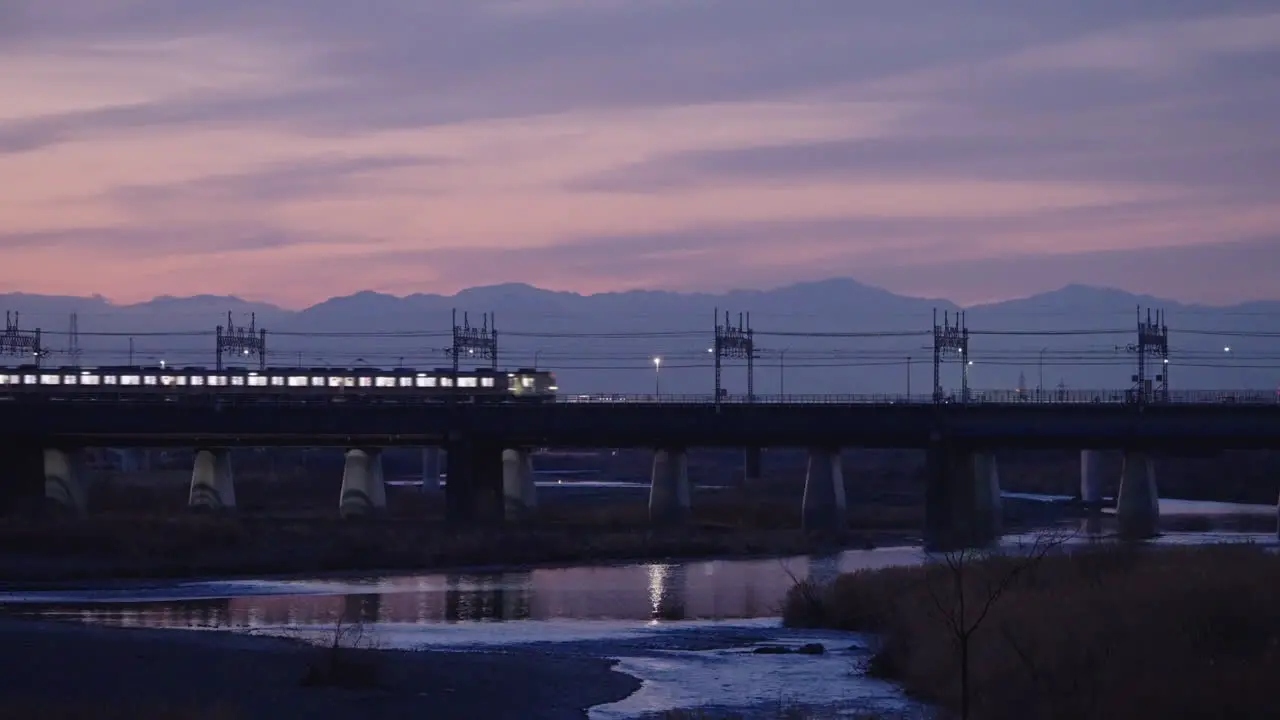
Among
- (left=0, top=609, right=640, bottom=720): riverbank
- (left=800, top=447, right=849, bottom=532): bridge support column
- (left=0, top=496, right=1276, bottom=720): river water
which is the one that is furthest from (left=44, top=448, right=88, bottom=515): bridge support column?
(left=0, top=609, right=640, bottom=720): riverbank

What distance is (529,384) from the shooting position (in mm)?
126688

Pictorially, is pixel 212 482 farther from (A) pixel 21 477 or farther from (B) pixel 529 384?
(B) pixel 529 384

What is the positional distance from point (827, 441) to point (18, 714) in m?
76.7

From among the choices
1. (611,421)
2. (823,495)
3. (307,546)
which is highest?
(611,421)

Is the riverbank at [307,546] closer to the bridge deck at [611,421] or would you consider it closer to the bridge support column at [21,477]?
the bridge deck at [611,421]

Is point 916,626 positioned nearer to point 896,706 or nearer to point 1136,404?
point 896,706

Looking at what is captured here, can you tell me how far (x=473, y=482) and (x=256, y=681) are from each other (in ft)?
208

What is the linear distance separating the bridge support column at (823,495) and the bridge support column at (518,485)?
20.9 metres

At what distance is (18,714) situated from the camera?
25.8 meters

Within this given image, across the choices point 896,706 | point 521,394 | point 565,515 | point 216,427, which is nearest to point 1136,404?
point 565,515

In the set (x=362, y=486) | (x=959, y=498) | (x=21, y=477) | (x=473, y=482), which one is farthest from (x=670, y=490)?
(x=21, y=477)

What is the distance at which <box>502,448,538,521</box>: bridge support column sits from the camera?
111500 millimetres

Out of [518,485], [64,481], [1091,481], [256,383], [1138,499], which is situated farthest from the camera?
[1091,481]

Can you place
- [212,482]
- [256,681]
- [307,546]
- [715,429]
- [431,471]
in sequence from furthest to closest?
[431,471]
[212,482]
[715,429]
[307,546]
[256,681]
